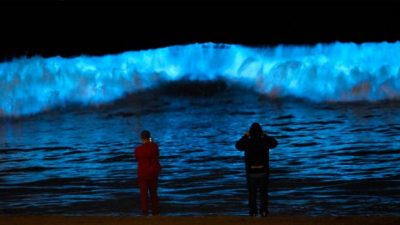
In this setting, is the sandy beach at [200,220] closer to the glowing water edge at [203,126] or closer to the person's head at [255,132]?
the person's head at [255,132]

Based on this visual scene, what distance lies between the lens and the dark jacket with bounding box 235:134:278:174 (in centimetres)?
1278

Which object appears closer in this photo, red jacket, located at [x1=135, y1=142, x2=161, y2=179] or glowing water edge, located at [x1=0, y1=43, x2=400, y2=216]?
red jacket, located at [x1=135, y1=142, x2=161, y2=179]

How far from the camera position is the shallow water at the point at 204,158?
1643 cm

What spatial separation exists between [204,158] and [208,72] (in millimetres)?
22467

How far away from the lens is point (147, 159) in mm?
13555

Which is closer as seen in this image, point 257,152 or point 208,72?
point 257,152

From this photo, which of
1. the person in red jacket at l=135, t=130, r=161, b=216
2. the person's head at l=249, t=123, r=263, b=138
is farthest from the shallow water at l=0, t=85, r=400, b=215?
the person's head at l=249, t=123, r=263, b=138

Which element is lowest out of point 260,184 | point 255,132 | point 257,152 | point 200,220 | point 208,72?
point 200,220

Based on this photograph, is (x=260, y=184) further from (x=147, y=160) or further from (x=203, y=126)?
(x=203, y=126)

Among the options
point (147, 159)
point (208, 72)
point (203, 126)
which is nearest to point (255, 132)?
point (147, 159)

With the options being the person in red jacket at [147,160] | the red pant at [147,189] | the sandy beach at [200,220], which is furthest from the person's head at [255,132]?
the red pant at [147,189]

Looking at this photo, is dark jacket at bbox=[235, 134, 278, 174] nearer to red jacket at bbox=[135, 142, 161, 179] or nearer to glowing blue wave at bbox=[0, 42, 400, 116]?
red jacket at bbox=[135, 142, 161, 179]

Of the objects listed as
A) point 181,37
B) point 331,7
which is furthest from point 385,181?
point 181,37

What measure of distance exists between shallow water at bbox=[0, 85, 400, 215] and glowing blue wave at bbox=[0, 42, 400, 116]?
2573mm
